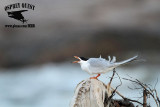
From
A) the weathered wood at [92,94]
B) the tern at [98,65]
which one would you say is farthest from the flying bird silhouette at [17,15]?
the weathered wood at [92,94]

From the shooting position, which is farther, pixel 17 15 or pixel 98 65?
pixel 17 15

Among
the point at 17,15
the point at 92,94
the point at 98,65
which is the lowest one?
the point at 92,94

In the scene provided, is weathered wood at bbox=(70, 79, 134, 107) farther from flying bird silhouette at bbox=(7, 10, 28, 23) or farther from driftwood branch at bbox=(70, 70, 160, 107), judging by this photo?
flying bird silhouette at bbox=(7, 10, 28, 23)

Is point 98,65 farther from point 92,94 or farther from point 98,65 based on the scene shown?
point 92,94

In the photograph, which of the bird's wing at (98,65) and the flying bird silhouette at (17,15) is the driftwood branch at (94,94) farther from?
the flying bird silhouette at (17,15)

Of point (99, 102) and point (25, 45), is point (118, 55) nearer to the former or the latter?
point (25, 45)

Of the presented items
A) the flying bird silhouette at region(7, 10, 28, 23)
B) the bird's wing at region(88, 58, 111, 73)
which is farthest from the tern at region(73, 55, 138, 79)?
the flying bird silhouette at region(7, 10, 28, 23)

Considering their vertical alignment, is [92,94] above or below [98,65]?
below

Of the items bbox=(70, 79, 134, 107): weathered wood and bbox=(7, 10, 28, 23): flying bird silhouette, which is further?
bbox=(7, 10, 28, 23): flying bird silhouette

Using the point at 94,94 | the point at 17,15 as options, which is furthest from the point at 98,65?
the point at 17,15

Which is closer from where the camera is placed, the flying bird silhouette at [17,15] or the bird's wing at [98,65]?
the bird's wing at [98,65]
